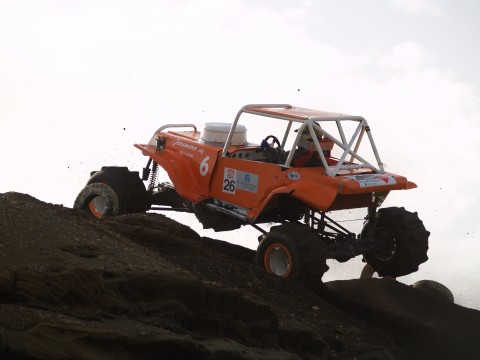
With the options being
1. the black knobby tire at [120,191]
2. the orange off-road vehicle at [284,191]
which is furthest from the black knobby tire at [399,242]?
the black knobby tire at [120,191]

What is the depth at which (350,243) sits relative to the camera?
14172 millimetres

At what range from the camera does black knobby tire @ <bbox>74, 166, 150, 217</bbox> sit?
15.8 meters

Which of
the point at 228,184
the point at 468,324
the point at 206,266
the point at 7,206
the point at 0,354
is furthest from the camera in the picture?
the point at 228,184

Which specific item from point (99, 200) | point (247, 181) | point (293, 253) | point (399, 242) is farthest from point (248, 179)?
point (99, 200)

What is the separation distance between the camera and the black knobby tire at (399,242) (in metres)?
14.4

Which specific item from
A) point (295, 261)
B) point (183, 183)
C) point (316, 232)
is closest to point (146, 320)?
point (295, 261)

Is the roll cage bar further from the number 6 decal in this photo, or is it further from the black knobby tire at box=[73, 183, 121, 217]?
the black knobby tire at box=[73, 183, 121, 217]

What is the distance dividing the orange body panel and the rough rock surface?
2.68ft

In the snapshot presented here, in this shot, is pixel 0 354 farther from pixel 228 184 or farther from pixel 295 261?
pixel 228 184

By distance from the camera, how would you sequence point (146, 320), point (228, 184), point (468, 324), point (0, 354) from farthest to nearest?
point (228, 184) → point (468, 324) → point (146, 320) → point (0, 354)

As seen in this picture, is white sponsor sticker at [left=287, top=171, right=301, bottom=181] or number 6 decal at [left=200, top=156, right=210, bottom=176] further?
number 6 decal at [left=200, top=156, right=210, bottom=176]

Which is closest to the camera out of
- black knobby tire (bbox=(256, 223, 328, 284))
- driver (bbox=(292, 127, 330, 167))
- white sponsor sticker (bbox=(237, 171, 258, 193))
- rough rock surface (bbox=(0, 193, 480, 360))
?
rough rock surface (bbox=(0, 193, 480, 360))

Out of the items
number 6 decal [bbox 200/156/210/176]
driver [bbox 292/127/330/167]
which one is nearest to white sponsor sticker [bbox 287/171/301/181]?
driver [bbox 292/127/330/167]

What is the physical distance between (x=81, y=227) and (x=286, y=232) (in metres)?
2.74
